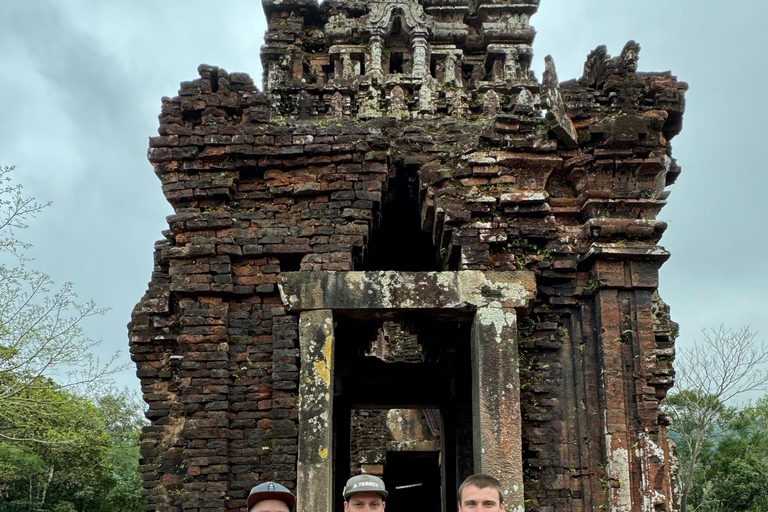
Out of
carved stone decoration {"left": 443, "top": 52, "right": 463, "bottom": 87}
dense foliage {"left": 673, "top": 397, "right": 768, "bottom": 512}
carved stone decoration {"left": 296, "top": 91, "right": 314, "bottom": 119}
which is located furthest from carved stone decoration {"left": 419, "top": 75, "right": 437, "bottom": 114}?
dense foliage {"left": 673, "top": 397, "right": 768, "bottom": 512}

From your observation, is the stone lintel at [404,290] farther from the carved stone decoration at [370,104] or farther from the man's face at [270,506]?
the carved stone decoration at [370,104]

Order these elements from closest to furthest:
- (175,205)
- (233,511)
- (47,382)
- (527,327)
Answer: (233,511)
(527,327)
(175,205)
(47,382)

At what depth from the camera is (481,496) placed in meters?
3.72

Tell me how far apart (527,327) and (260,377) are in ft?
7.90

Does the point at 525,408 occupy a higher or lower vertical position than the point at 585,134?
lower

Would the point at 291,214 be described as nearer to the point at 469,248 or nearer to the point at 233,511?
the point at 469,248

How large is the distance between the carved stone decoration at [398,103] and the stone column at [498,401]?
4718mm

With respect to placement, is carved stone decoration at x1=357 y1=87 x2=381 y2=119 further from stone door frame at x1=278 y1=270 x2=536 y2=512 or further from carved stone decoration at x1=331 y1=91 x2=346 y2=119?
stone door frame at x1=278 y1=270 x2=536 y2=512

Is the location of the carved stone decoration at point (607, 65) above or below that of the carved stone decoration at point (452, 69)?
below

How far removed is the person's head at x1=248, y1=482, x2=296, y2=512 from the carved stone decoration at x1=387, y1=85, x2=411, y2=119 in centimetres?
722

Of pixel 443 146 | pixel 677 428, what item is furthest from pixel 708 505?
pixel 443 146

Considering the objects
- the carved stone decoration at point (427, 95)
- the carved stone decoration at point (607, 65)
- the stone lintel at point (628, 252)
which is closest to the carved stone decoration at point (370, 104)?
the carved stone decoration at point (427, 95)

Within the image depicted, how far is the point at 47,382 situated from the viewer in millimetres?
19531

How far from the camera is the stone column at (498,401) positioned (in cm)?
612
